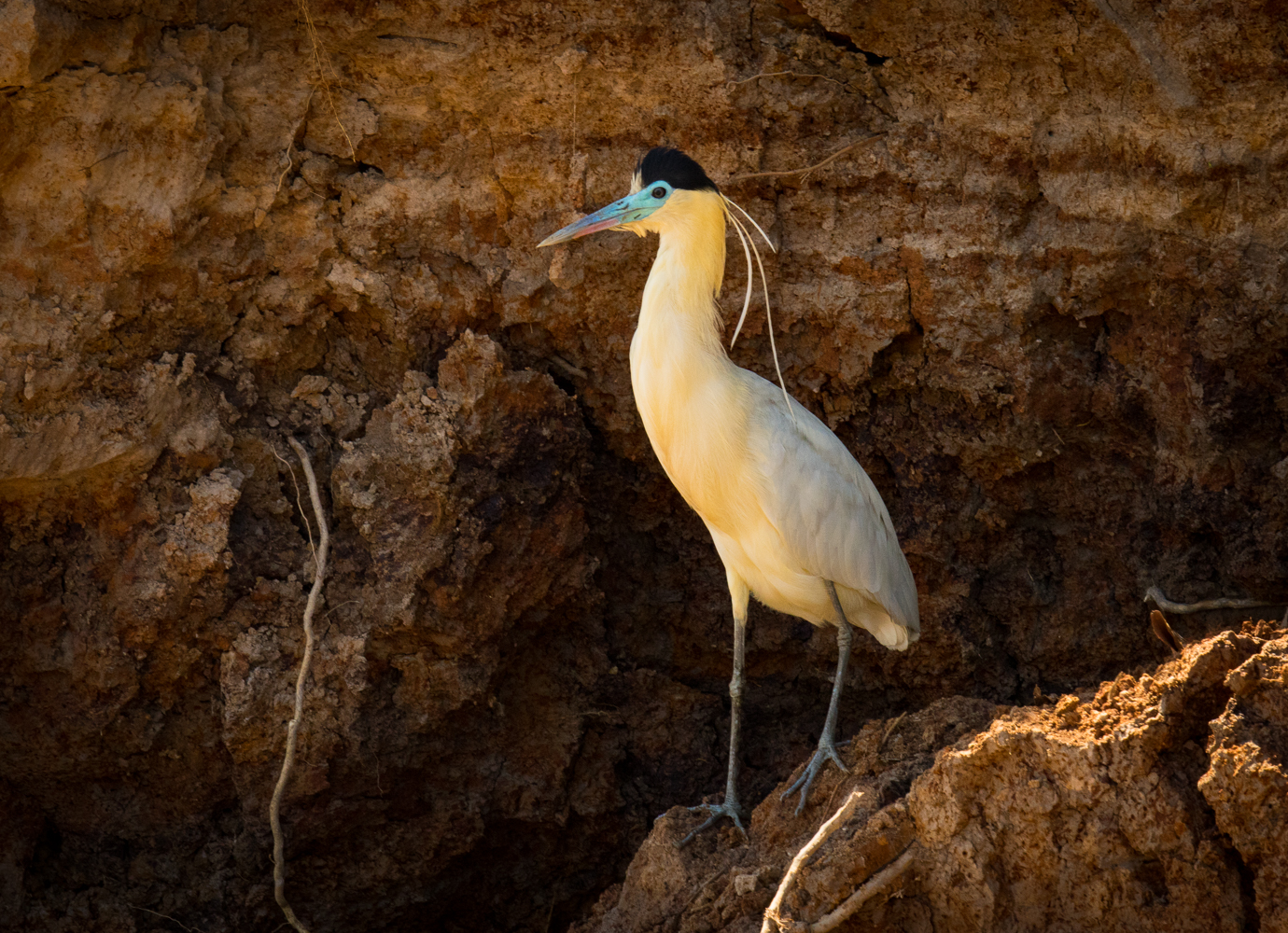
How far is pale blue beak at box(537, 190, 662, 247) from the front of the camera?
3.82 m

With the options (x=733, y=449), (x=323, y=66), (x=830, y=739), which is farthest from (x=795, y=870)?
(x=323, y=66)

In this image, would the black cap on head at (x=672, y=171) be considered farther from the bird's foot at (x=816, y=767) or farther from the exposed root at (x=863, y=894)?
the exposed root at (x=863, y=894)

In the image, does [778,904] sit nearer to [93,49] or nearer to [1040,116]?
[1040,116]

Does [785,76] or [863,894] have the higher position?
[785,76]

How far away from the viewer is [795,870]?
9.56ft

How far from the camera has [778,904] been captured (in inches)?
113

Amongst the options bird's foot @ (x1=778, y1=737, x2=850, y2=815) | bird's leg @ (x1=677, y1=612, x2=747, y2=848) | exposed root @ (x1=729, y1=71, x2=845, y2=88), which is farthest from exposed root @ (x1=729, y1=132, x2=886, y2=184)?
bird's foot @ (x1=778, y1=737, x2=850, y2=815)

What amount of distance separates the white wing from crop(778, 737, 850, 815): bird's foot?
0.56m

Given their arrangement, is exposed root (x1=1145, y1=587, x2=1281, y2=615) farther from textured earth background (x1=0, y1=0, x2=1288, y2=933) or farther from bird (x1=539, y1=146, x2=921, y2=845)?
bird (x1=539, y1=146, x2=921, y2=845)

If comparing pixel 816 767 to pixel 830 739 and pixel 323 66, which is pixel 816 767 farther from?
pixel 323 66

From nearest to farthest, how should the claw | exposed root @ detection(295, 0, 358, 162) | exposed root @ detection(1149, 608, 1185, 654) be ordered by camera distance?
exposed root @ detection(1149, 608, 1185, 654) → the claw → exposed root @ detection(295, 0, 358, 162)

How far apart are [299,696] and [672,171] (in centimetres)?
229

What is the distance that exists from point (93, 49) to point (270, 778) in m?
2.64

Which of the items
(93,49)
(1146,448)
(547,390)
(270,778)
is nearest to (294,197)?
(93,49)
